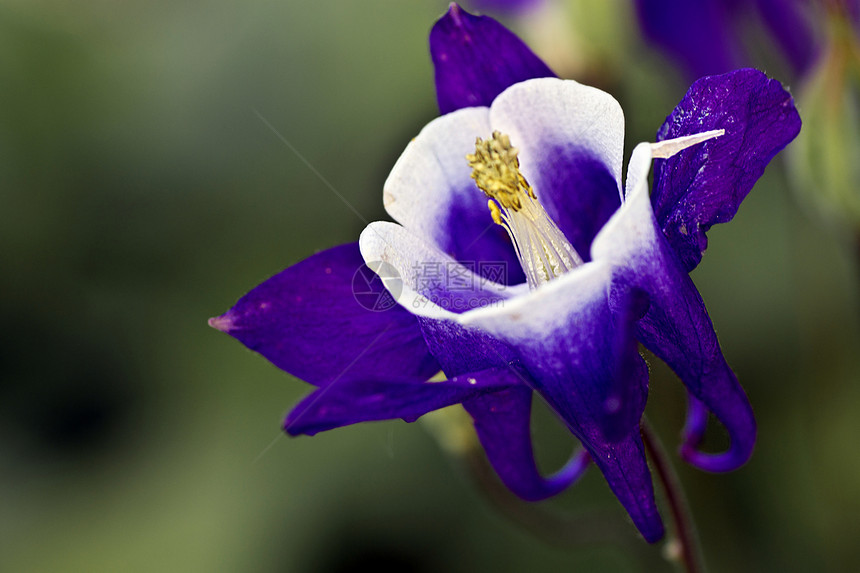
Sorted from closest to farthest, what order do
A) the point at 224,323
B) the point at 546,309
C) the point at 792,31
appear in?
the point at 546,309 → the point at 224,323 → the point at 792,31

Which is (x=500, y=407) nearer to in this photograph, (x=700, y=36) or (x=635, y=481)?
(x=635, y=481)

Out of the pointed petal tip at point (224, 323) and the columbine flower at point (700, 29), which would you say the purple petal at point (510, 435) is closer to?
the pointed petal tip at point (224, 323)

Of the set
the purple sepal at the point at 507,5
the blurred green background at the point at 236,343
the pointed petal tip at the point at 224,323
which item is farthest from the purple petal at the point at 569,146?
the purple sepal at the point at 507,5

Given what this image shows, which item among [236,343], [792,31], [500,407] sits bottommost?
[792,31]

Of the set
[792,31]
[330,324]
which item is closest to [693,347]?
[330,324]

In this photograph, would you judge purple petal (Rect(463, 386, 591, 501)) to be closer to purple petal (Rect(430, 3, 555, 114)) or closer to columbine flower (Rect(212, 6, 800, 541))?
columbine flower (Rect(212, 6, 800, 541))
